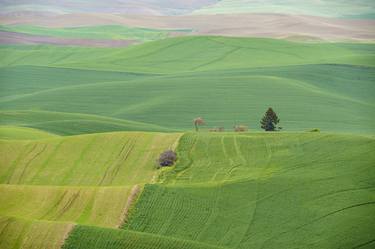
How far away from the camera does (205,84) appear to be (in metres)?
59.1

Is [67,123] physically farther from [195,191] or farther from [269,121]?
[195,191]

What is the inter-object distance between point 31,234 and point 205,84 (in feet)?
122

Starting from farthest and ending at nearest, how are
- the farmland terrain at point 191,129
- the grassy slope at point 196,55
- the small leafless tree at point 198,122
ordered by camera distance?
1. the grassy slope at point 196,55
2. the small leafless tree at point 198,122
3. the farmland terrain at point 191,129

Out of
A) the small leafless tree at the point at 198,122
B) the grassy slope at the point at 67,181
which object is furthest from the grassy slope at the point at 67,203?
the small leafless tree at the point at 198,122

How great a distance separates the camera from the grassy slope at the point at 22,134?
129 ft

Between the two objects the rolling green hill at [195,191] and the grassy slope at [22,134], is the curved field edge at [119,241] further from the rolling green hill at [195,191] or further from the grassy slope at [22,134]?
the grassy slope at [22,134]

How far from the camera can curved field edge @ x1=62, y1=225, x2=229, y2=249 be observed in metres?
21.7

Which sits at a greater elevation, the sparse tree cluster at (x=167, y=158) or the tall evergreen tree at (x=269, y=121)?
the sparse tree cluster at (x=167, y=158)

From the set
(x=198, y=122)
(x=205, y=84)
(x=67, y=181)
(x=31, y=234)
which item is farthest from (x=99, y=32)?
(x=31, y=234)

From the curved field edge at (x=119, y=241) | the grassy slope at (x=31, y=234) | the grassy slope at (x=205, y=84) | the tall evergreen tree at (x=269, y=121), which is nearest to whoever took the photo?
the curved field edge at (x=119, y=241)

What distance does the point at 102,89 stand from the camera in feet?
201

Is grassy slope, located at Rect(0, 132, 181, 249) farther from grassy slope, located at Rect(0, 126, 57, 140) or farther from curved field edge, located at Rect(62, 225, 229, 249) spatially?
grassy slope, located at Rect(0, 126, 57, 140)

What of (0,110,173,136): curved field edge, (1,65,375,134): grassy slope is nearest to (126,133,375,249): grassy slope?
(0,110,173,136): curved field edge

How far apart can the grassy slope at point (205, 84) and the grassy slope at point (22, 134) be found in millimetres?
1651
